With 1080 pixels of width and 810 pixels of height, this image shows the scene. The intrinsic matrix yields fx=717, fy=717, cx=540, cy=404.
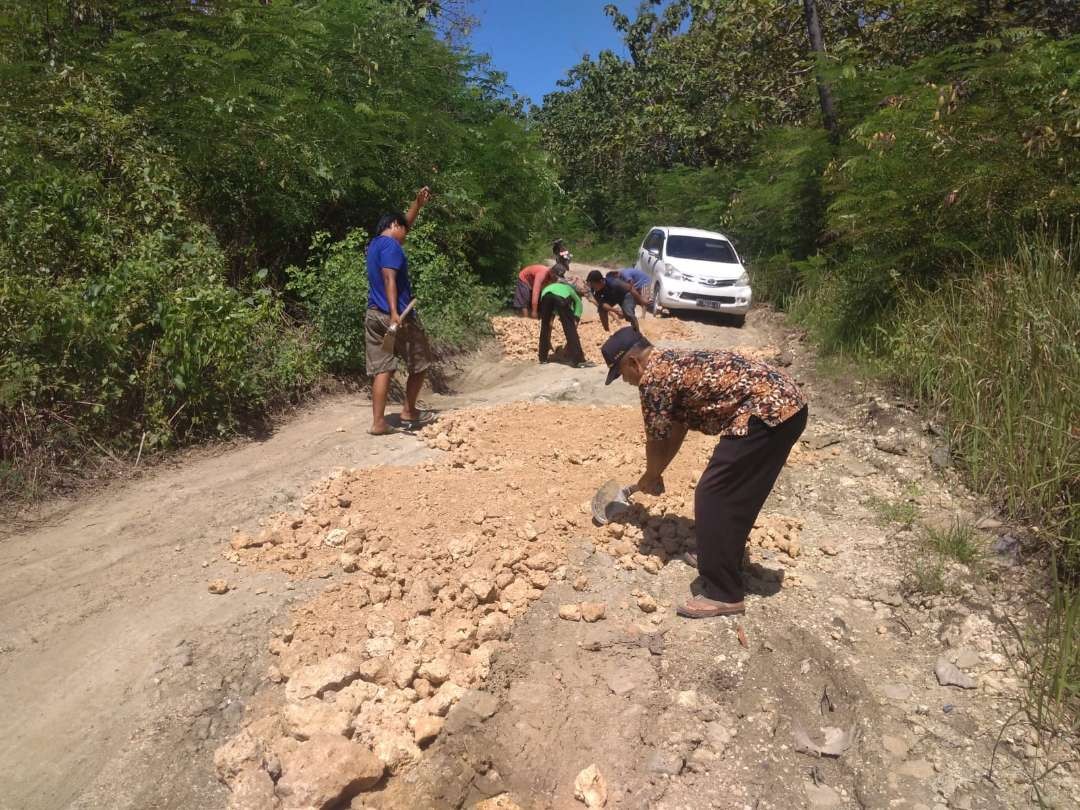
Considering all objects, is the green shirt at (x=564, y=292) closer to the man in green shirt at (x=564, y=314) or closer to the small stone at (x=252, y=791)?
the man in green shirt at (x=564, y=314)

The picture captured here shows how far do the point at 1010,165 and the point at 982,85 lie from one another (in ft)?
4.96

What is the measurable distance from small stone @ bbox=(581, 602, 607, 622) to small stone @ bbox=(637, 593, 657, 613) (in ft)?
0.65

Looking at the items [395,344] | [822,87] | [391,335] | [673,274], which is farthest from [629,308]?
[822,87]

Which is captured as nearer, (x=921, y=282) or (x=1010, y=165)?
(x=1010, y=165)

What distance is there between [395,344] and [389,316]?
0.74 ft

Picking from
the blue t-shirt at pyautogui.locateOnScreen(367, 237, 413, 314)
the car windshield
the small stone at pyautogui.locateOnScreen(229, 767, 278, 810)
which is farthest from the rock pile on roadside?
the car windshield

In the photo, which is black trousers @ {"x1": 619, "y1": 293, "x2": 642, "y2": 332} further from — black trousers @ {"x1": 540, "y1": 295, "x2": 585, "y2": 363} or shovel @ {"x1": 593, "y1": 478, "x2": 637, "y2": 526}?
shovel @ {"x1": 593, "y1": 478, "x2": 637, "y2": 526}

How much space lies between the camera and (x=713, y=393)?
3.30 m

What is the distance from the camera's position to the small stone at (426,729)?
2.73 m

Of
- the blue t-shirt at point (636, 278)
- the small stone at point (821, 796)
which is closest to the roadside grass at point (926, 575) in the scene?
the small stone at point (821, 796)

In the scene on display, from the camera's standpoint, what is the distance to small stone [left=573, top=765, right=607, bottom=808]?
2543mm

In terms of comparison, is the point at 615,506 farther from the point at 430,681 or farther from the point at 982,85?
the point at 982,85

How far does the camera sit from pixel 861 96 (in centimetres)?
970

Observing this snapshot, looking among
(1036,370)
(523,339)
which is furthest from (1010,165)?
(523,339)
